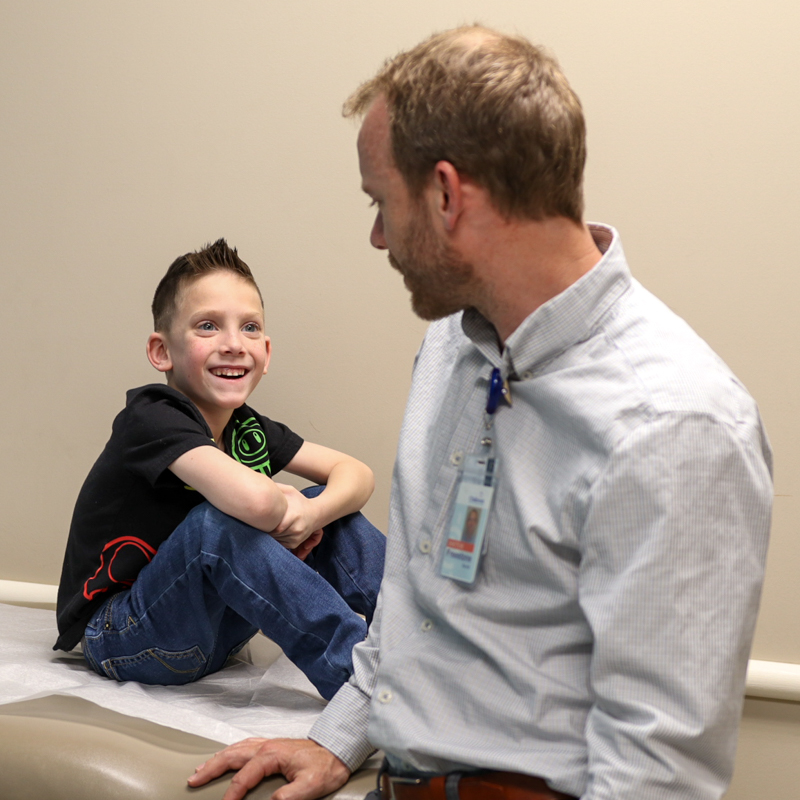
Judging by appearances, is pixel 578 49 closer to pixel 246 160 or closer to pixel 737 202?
pixel 737 202

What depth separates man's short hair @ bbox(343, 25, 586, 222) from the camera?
33.5 inches

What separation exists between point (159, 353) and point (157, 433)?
0.27 meters

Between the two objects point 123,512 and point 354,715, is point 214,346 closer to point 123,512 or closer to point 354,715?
point 123,512

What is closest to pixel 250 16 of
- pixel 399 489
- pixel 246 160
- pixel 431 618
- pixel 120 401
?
pixel 246 160

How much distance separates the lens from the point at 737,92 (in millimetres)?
1565

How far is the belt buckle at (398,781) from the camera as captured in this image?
2.91 ft

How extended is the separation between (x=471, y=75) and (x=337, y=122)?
0.95 m

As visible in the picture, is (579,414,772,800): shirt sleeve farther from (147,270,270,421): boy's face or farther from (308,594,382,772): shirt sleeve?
(147,270,270,421): boy's face

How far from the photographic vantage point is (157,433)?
1.39 metres

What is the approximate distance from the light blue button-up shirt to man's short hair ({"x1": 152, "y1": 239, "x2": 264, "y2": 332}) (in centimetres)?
72

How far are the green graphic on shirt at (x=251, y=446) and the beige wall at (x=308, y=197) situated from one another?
0.21m

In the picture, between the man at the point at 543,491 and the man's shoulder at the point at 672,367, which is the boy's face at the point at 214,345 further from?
the man's shoulder at the point at 672,367

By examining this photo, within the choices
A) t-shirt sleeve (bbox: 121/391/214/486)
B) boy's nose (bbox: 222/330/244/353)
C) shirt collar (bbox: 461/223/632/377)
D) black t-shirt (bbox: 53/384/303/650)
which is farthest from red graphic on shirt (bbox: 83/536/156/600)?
shirt collar (bbox: 461/223/632/377)

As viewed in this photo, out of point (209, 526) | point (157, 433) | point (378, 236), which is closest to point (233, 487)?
point (209, 526)
